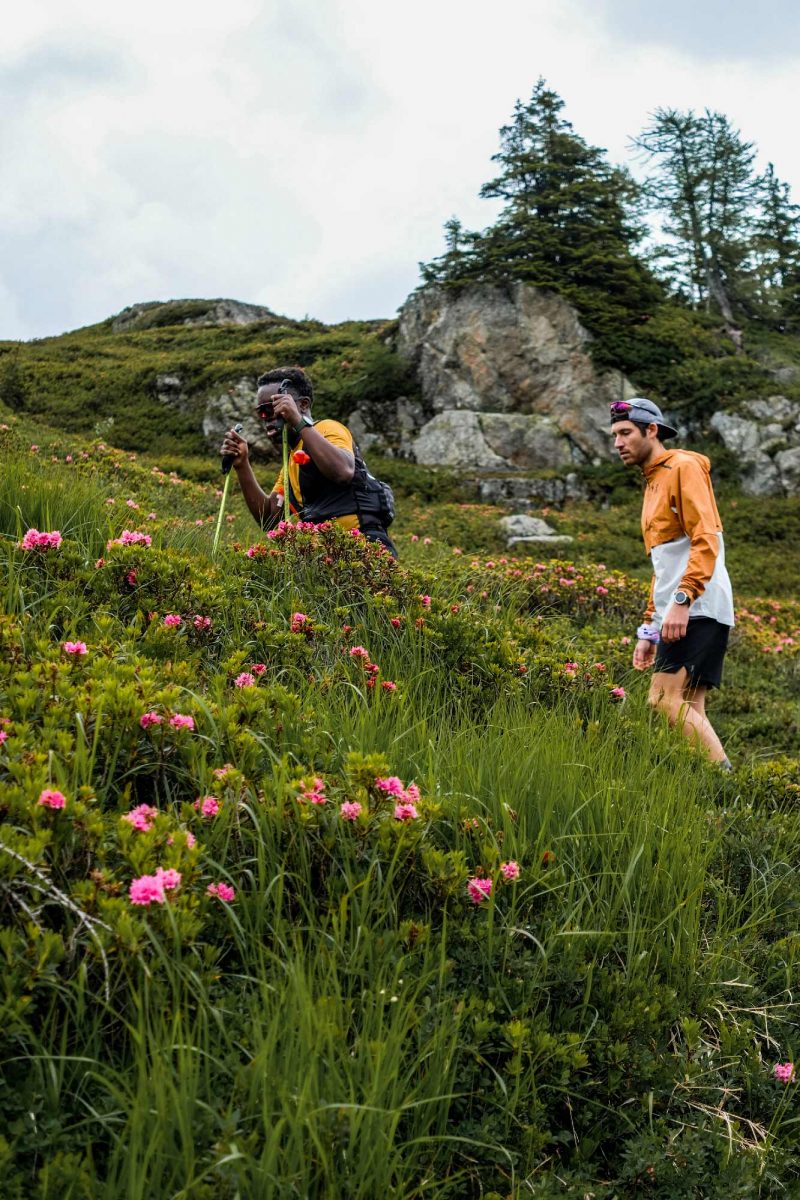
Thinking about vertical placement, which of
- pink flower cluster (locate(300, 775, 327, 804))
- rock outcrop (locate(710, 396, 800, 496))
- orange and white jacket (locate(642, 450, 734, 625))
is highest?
rock outcrop (locate(710, 396, 800, 496))

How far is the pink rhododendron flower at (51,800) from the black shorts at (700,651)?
3.52m

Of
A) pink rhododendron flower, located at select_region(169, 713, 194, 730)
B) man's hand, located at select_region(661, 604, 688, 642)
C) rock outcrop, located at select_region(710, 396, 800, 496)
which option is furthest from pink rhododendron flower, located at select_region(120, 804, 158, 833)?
rock outcrop, located at select_region(710, 396, 800, 496)

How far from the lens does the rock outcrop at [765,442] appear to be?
23.6m

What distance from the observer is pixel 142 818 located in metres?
1.91

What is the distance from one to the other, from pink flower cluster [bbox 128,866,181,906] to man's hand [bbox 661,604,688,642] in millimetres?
3272

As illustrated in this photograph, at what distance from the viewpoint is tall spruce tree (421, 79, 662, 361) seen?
28.7m

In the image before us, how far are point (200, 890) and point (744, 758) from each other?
4520 millimetres

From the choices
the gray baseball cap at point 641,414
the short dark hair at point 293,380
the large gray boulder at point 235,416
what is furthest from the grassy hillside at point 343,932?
the large gray boulder at point 235,416

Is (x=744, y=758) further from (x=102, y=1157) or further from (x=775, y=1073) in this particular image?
(x=102, y=1157)

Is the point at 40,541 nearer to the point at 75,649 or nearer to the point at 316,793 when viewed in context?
the point at 75,649

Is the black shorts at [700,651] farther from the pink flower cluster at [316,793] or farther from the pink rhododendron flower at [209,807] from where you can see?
the pink rhododendron flower at [209,807]

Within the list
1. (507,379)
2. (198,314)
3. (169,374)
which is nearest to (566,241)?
(507,379)

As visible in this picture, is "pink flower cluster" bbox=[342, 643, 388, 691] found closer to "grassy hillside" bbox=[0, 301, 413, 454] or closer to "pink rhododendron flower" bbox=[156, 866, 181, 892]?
"pink rhododendron flower" bbox=[156, 866, 181, 892]

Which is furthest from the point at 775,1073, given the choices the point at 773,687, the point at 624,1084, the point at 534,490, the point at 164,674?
the point at 534,490
